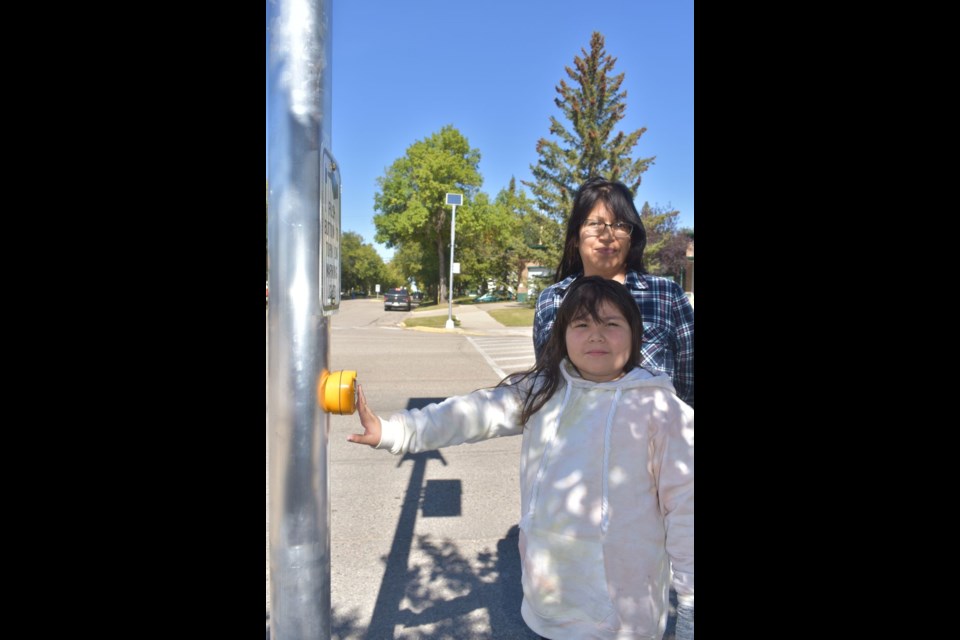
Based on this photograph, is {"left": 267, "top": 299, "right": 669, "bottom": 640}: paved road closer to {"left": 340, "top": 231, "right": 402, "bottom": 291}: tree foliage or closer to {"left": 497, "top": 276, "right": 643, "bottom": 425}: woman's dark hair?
{"left": 497, "top": 276, "right": 643, "bottom": 425}: woman's dark hair

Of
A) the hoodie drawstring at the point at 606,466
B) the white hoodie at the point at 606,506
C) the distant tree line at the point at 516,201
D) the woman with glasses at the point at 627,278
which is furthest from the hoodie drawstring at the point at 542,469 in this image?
the distant tree line at the point at 516,201

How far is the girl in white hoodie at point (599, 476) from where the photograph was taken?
180 cm

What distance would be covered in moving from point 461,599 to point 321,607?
1765 mm

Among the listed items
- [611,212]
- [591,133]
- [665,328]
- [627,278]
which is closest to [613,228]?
[611,212]

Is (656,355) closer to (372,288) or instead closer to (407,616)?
(407,616)

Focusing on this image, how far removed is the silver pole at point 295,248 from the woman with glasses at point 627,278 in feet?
3.92

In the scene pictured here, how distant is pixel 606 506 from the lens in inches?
72.4

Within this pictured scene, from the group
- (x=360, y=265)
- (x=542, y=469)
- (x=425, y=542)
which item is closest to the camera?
(x=542, y=469)

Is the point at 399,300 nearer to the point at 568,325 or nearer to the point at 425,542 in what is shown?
the point at 425,542

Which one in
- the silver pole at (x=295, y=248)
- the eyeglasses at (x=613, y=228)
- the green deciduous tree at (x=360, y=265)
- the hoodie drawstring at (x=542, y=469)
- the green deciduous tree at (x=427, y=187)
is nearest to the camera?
the silver pole at (x=295, y=248)

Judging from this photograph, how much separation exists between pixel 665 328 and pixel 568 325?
694 mm

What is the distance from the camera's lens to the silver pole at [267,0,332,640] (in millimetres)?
1462

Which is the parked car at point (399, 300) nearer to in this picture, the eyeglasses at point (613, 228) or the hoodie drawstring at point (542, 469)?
the eyeglasses at point (613, 228)

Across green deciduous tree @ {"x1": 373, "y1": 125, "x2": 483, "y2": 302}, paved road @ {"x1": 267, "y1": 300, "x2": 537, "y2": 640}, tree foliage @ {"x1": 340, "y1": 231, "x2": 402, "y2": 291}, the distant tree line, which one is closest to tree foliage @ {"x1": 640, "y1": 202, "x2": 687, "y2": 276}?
the distant tree line
